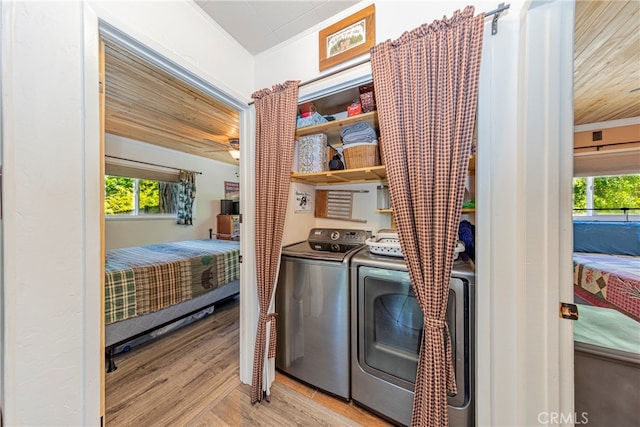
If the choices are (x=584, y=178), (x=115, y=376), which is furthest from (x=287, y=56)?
(x=115, y=376)

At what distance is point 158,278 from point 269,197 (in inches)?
59.8

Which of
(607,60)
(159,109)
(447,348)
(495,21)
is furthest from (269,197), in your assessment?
(607,60)

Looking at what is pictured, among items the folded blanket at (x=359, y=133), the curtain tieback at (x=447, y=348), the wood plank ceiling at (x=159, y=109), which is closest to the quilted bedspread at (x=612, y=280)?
the curtain tieback at (x=447, y=348)

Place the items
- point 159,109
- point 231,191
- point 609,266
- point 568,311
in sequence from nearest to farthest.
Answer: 1. point 568,311
2. point 609,266
3. point 159,109
4. point 231,191

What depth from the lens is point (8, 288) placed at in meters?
0.71

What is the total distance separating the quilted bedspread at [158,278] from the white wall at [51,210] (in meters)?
1.09

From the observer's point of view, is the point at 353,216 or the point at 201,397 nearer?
the point at 201,397

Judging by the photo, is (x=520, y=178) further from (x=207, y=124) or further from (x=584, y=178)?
(x=207, y=124)

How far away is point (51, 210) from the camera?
79cm

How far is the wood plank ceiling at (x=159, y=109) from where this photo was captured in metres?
1.69

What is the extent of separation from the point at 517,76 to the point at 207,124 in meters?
3.00

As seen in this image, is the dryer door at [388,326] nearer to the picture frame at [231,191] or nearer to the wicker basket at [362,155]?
the wicker basket at [362,155]

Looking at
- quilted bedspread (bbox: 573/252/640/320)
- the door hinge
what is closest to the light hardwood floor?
the door hinge

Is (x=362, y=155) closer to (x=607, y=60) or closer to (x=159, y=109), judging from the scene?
(x=607, y=60)
